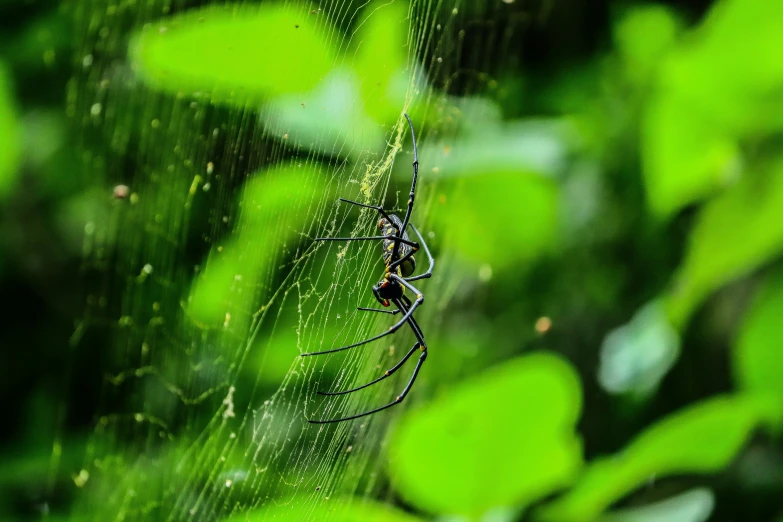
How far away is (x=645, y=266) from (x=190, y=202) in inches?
34.5

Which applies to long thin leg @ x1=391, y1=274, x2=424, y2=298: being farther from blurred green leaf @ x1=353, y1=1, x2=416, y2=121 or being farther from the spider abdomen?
blurred green leaf @ x1=353, y1=1, x2=416, y2=121

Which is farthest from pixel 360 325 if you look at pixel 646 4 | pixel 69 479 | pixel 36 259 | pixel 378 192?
pixel 36 259

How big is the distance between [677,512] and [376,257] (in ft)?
1.77

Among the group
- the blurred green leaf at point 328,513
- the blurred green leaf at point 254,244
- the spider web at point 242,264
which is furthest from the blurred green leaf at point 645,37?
the blurred green leaf at point 328,513

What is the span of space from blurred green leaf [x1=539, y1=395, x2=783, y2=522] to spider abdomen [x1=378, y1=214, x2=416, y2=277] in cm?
35

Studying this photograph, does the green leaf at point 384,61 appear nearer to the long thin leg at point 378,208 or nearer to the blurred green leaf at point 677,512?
the long thin leg at point 378,208

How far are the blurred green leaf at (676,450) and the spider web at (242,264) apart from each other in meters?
0.29

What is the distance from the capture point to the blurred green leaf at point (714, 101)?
868 mm

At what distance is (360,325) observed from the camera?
0.84m

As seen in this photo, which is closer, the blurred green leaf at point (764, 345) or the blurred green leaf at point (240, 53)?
the blurred green leaf at point (240, 53)

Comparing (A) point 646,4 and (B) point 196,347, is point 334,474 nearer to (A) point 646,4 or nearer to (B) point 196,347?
(B) point 196,347

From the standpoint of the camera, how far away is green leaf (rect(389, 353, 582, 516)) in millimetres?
771

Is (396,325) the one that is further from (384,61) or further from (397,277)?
(384,61)

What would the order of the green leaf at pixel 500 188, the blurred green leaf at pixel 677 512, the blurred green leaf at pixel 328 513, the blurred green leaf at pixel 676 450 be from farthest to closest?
1. the green leaf at pixel 500 188
2. the blurred green leaf at pixel 677 512
3. the blurred green leaf at pixel 676 450
4. the blurred green leaf at pixel 328 513
